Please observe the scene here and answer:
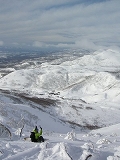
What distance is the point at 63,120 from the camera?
50562 millimetres

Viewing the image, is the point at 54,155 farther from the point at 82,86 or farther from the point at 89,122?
the point at 82,86

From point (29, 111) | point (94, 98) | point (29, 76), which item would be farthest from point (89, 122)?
point (29, 76)

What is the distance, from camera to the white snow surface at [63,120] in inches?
375

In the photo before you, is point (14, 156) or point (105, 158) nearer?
point (14, 156)

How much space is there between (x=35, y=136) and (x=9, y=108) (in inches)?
1175

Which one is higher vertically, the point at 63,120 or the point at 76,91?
the point at 76,91

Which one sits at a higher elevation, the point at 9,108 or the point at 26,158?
the point at 9,108

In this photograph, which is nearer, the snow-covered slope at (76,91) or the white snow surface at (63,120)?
the white snow surface at (63,120)

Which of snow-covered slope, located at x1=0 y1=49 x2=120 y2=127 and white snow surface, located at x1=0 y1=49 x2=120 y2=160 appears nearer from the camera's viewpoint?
white snow surface, located at x1=0 y1=49 x2=120 y2=160


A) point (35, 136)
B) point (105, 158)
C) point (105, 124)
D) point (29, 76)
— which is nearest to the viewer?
point (105, 158)

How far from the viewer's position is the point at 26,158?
8.96 m

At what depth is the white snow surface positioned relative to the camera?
375 inches

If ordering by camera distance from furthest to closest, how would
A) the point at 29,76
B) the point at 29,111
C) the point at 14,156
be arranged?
the point at 29,76 < the point at 29,111 < the point at 14,156

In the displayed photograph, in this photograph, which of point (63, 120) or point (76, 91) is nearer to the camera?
point (63, 120)
